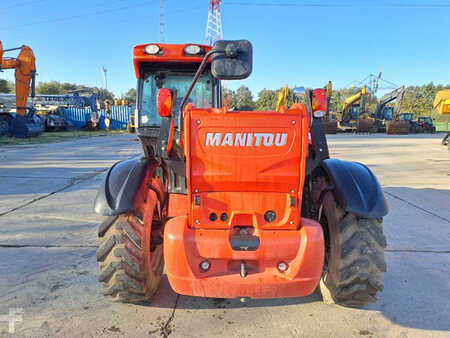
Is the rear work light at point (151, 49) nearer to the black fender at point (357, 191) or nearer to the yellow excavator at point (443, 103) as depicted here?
the black fender at point (357, 191)

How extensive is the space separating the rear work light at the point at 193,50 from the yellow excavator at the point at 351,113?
26311 millimetres

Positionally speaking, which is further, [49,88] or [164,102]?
[49,88]

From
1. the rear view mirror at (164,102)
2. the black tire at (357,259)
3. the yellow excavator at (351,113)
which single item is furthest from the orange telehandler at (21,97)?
the yellow excavator at (351,113)

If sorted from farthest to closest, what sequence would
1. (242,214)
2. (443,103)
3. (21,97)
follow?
(21,97)
(443,103)
(242,214)

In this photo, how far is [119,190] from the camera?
2.07m

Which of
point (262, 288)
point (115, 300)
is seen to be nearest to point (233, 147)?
point (262, 288)

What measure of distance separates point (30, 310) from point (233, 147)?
182cm

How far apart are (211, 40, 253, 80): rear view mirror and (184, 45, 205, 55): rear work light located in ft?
4.18

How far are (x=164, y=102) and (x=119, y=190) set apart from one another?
0.67 metres

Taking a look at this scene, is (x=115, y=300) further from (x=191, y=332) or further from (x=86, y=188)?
(x=86, y=188)

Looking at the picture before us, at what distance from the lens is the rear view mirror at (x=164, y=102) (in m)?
1.94

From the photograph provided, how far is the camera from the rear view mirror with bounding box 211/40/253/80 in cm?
160

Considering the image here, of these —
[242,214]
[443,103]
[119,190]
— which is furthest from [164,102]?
[443,103]

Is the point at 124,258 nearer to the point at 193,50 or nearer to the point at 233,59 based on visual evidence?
the point at 233,59
